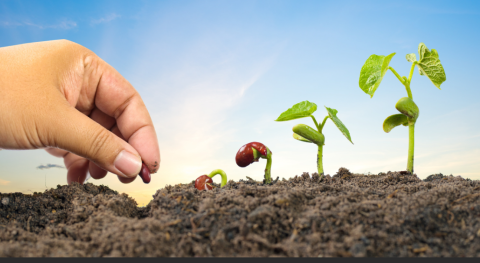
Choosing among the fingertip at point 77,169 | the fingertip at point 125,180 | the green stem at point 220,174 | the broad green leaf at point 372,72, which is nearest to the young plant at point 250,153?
the green stem at point 220,174

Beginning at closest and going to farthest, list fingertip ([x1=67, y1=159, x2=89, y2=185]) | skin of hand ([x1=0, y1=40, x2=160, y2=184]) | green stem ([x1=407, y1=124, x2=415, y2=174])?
skin of hand ([x1=0, y1=40, x2=160, y2=184]) < green stem ([x1=407, y1=124, x2=415, y2=174]) < fingertip ([x1=67, y1=159, x2=89, y2=185])

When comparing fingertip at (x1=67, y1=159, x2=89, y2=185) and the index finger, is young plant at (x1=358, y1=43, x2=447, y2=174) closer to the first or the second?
the index finger

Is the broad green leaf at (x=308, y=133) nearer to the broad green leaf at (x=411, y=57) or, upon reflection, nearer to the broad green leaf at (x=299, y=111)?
the broad green leaf at (x=299, y=111)

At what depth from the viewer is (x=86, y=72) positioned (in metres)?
2.09

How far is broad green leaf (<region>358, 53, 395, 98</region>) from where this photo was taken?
1.82 meters

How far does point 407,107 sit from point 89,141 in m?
2.07

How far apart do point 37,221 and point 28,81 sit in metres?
0.80

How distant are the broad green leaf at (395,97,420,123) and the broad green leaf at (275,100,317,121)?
563 mm

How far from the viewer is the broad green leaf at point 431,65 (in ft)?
6.61

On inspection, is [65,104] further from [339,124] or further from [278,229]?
[339,124]

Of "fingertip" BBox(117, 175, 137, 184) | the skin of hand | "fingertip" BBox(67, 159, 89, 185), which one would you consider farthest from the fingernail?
"fingertip" BBox(67, 159, 89, 185)

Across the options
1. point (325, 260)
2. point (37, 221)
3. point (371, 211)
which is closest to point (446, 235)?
point (371, 211)

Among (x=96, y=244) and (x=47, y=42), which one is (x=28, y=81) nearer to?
(x=47, y=42)

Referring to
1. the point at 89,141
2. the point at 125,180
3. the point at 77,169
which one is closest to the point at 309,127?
the point at 89,141
